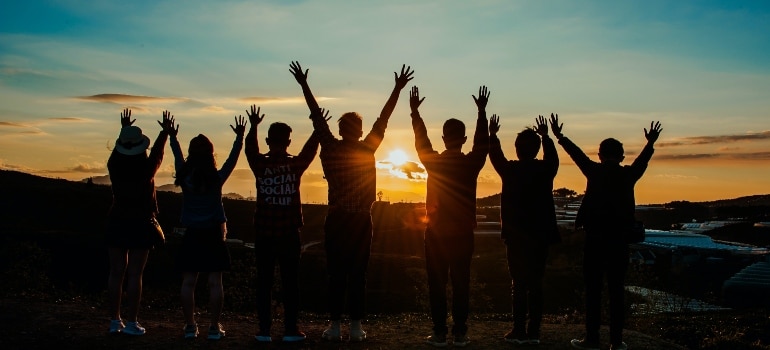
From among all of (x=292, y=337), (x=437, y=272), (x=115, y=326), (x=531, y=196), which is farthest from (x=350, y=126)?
(x=115, y=326)

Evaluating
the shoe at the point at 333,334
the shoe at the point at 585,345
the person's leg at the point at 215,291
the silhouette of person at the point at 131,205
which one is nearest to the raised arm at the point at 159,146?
the silhouette of person at the point at 131,205

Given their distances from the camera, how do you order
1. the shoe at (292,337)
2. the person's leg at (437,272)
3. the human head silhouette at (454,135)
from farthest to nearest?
the shoe at (292,337) < the person's leg at (437,272) < the human head silhouette at (454,135)

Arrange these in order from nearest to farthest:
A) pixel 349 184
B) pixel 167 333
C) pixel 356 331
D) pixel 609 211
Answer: pixel 349 184 → pixel 609 211 → pixel 356 331 → pixel 167 333

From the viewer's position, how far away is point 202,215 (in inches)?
295

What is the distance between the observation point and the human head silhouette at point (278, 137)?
7.38 metres

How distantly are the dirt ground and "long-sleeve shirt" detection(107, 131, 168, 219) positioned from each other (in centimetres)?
147

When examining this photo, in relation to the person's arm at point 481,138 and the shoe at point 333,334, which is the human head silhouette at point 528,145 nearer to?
the person's arm at point 481,138

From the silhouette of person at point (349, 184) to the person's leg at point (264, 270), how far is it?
0.62 m

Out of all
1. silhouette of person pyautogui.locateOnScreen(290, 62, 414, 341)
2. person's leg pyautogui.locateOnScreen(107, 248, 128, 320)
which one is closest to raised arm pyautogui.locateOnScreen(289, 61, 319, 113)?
silhouette of person pyautogui.locateOnScreen(290, 62, 414, 341)

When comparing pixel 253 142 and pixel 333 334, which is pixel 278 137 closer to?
pixel 253 142

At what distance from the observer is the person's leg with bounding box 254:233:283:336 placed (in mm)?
7391

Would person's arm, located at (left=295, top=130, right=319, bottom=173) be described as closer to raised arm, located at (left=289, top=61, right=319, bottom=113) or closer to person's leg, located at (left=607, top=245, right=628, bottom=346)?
raised arm, located at (left=289, top=61, right=319, bottom=113)

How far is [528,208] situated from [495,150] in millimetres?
754

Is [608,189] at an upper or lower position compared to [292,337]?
upper
